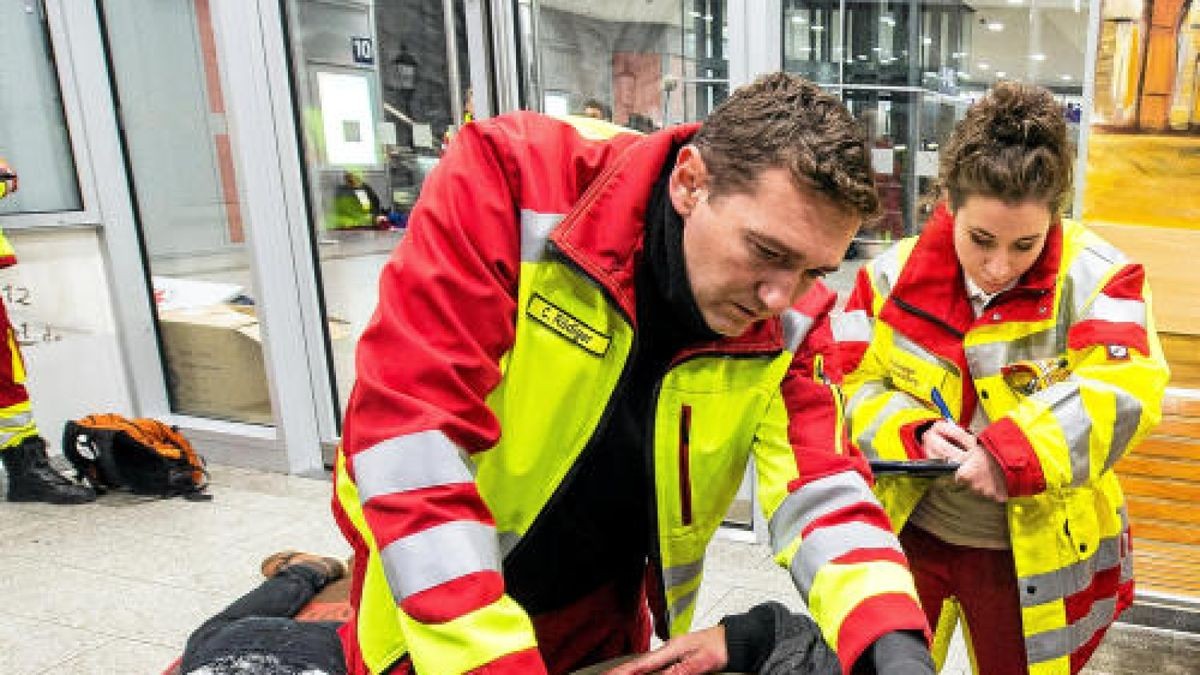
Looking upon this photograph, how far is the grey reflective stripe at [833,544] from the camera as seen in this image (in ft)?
3.46

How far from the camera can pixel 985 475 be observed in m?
1.28

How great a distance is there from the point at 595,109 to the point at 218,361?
226cm

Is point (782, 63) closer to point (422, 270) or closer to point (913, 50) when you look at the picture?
point (913, 50)

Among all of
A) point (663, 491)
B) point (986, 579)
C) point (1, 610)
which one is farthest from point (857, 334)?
point (1, 610)

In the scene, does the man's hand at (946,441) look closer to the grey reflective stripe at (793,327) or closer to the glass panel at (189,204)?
the grey reflective stripe at (793,327)

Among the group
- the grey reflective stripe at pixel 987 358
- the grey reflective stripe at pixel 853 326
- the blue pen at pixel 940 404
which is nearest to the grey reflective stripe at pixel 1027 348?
the grey reflective stripe at pixel 987 358

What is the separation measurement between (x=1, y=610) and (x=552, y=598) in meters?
2.29

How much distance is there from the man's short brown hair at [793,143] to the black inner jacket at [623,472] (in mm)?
98

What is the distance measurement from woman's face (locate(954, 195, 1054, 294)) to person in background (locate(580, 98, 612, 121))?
1.86m

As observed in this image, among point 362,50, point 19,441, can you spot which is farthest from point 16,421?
point 362,50

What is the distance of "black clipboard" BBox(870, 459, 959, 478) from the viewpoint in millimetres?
1315

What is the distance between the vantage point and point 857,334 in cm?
157

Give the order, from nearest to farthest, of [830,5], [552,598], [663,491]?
[663,491], [552,598], [830,5]

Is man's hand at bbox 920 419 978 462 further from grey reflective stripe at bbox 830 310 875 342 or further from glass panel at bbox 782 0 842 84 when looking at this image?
glass panel at bbox 782 0 842 84
